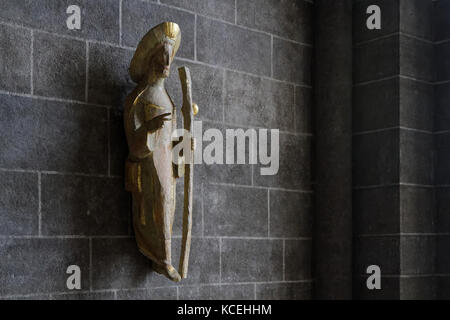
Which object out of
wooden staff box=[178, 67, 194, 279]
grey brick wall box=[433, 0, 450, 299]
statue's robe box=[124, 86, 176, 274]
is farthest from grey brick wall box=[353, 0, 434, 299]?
statue's robe box=[124, 86, 176, 274]

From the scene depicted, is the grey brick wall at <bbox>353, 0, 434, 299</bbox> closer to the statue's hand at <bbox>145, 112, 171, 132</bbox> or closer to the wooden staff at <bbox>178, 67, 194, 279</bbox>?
the wooden staff at <bbox>178, 67, 194, 279</bbox>

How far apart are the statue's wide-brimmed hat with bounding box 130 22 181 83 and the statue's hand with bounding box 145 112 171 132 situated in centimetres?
26

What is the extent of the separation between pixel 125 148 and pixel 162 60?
43 cm

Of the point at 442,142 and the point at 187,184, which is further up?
the point at 442,142

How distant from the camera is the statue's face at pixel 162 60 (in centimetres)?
293

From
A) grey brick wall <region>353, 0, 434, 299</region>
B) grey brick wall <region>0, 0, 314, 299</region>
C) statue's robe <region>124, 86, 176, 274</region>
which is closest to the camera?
grey brick wall <region>0, 0, 314, 299</region>

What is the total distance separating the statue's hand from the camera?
2822 millimetres

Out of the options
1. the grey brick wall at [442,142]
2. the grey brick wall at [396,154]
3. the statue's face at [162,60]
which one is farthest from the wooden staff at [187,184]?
the grey brick wall at [442,142]

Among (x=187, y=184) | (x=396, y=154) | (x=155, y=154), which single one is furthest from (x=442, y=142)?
(x=155, y=154)

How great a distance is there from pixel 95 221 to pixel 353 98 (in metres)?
1.64

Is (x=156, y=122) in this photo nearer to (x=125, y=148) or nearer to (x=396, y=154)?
(x=125, y=148)

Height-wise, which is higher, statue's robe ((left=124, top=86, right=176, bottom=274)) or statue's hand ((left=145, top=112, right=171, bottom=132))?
statue's hand ((left=145, top=112, right=171, bottom=132))

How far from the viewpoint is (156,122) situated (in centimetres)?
283

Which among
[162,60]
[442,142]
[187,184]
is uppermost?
[162,60]
